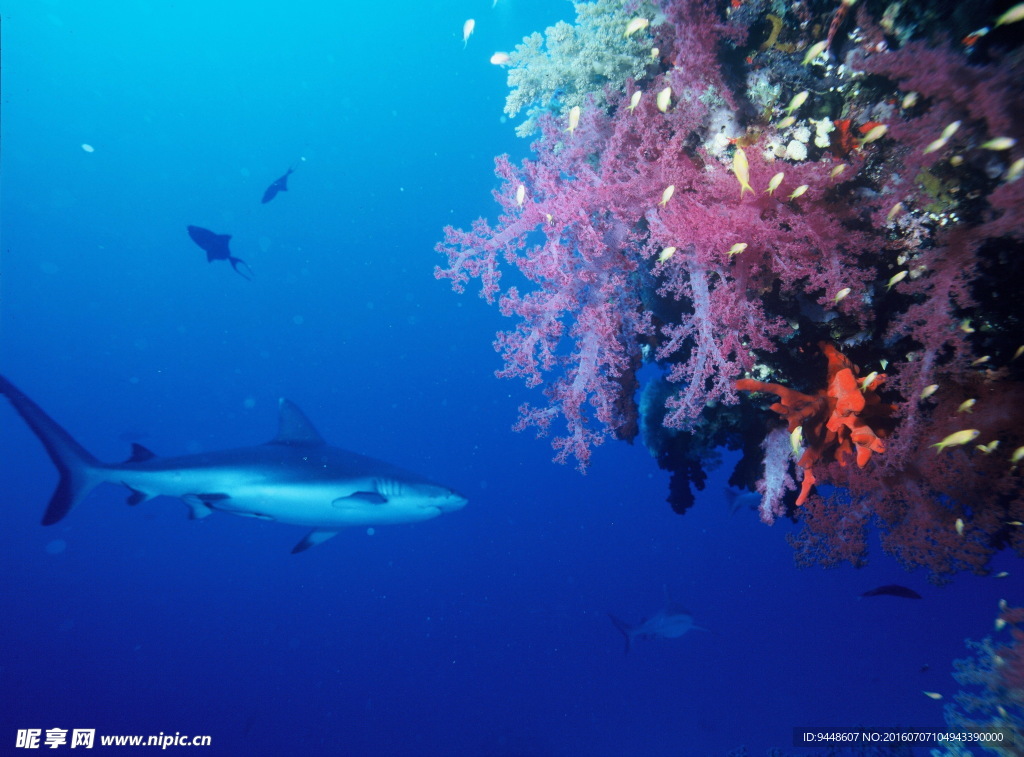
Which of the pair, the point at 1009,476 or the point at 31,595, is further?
the point at 31,595

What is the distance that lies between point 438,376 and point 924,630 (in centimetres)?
5830

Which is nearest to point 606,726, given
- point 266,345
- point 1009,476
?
point 1009,476

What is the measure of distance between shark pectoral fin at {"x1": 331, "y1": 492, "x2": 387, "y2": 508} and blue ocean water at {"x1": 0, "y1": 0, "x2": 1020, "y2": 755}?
1126 centimetres

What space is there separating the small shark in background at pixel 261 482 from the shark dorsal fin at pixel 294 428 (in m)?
0.29

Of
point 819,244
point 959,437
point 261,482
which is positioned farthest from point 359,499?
point 959,437

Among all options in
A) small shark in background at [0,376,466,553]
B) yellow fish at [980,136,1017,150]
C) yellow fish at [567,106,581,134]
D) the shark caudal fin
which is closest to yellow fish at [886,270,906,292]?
yellow fish at [980,136,1017,150]

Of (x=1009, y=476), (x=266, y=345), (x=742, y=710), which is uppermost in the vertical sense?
(x=266, y=345)

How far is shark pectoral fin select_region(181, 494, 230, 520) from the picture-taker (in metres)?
6.06

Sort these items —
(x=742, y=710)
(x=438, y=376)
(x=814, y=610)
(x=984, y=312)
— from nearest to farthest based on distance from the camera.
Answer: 1. (x=984, y=312)
2. (x=742, y=710)
3. (x=814, y=610)
4. (x=438, y=376)

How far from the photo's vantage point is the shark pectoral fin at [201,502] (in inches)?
239

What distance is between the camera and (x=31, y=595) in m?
35.3

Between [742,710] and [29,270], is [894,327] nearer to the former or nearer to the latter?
[742,710]

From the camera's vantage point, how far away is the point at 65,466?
19.9 ft

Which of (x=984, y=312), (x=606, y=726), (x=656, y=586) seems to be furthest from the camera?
(x=656, y=586)
